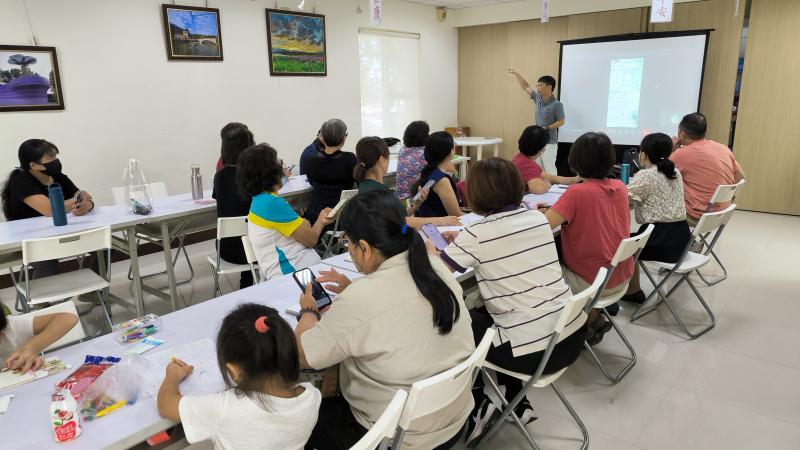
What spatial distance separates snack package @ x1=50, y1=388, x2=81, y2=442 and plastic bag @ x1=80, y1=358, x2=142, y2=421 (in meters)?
0.08

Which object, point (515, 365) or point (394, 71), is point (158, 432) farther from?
point (394, 71)

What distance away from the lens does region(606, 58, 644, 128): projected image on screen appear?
660 centimetres

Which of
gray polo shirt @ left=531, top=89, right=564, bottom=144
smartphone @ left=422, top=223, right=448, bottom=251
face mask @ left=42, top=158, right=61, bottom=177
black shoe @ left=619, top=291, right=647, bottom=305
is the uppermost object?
gray polo shirt @ left=531, top=89, right=564, bottom=144

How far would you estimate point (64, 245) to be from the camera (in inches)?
109

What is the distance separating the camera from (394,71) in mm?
7438

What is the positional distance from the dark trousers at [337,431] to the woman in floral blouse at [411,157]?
222 cm

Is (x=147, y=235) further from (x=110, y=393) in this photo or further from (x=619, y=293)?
(x=619, y=293)

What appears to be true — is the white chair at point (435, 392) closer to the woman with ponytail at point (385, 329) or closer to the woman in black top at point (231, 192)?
the woman with ponytail at point (385, 329)

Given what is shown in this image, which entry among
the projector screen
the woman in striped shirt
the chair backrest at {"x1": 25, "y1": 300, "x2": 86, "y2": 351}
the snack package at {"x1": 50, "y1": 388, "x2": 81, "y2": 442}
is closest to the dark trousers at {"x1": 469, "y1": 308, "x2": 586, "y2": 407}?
the woman in striped shirt

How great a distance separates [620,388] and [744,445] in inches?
22.9

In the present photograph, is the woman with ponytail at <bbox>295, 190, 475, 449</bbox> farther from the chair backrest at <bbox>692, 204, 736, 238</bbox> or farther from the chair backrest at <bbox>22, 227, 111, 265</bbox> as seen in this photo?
the chair backrest at <bbox>692, 204, 736, 238</bbox>

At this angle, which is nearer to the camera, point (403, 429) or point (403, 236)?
point (403, 429)

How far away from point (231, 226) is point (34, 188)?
Result: 133 centimetres

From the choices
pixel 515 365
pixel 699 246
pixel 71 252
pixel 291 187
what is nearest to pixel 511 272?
pixel 515 365
